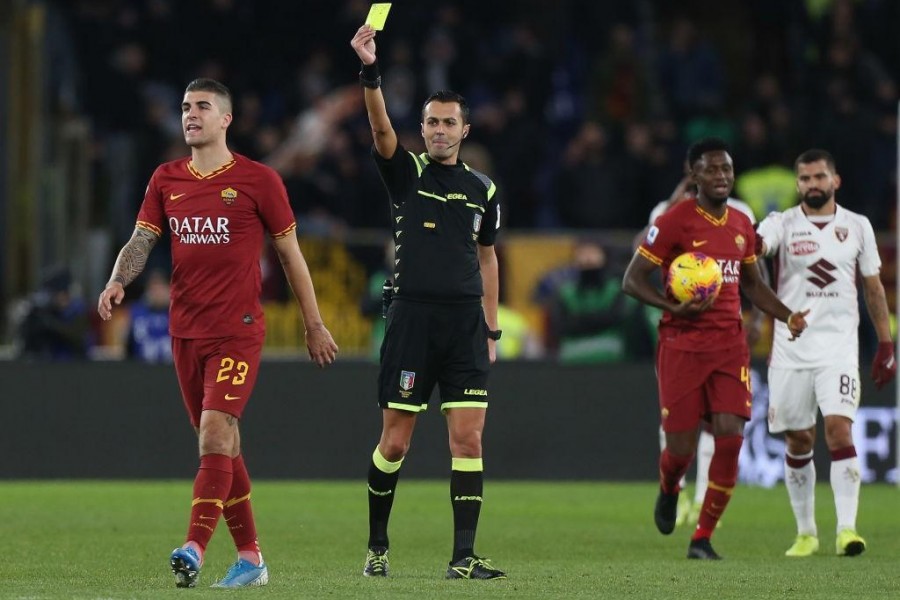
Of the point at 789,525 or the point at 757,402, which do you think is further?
the point at 757,402

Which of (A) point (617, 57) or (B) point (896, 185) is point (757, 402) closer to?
(B) point (896, 185)

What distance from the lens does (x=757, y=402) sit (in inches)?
668

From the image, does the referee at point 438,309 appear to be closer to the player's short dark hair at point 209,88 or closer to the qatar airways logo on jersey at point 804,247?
the player's short dark hair at point 209,88

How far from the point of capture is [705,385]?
11.1 m

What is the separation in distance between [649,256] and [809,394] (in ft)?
4.90

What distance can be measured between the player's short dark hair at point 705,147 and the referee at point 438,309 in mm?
1938

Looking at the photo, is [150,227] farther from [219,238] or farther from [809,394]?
[809,394]

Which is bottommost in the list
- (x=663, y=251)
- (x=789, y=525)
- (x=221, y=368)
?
(x=789, y=525)

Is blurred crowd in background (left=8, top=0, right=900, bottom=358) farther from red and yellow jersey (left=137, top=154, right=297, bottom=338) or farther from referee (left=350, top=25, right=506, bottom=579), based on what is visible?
red and yellow jersey (left=137, top=154, right=297, bottom=338)

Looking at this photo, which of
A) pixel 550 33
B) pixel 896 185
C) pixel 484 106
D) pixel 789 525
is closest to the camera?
pixel 789 525

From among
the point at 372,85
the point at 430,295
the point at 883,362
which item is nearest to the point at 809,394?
the point at 883,362

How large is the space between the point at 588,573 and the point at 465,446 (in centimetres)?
100

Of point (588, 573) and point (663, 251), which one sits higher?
point (663, 251)

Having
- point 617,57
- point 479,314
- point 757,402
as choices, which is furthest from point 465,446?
point 617,57
